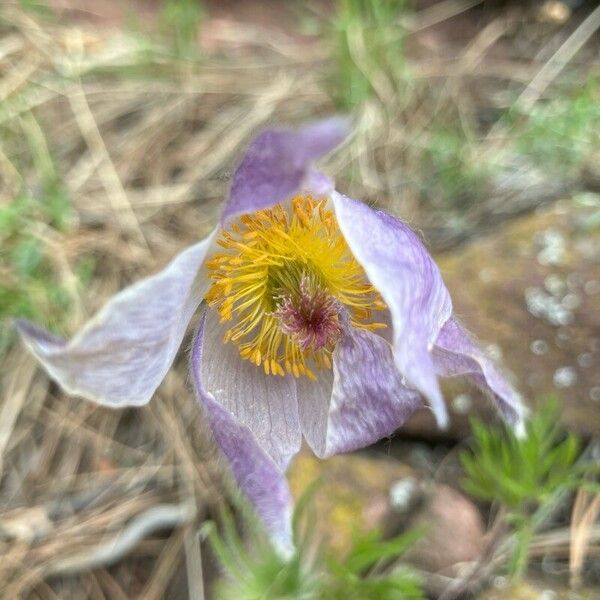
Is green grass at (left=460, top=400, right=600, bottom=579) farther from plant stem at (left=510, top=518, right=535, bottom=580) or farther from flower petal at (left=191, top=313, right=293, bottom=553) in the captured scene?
flower petal at (left=191, top=313, right=293, bottom=553)

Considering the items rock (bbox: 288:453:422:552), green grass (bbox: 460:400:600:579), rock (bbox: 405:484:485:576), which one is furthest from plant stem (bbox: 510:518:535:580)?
rock (bbox: 288:453:422:552)

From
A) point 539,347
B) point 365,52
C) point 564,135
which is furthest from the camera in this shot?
point 365,52

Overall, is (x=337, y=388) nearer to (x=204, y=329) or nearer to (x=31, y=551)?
(x=204, y=329)

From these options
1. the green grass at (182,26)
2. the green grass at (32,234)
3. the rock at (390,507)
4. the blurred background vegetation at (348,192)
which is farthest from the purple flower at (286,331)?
the green grass at (182,26)

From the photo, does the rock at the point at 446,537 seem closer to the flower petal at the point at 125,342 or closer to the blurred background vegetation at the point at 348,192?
the blurred background vegetation at the point at 348,192

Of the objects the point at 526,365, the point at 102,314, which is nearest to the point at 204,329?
the point at 102,314

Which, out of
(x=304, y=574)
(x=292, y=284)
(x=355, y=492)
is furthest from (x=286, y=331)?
(x=355, y=492)

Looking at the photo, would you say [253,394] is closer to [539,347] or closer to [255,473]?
[255,473]
